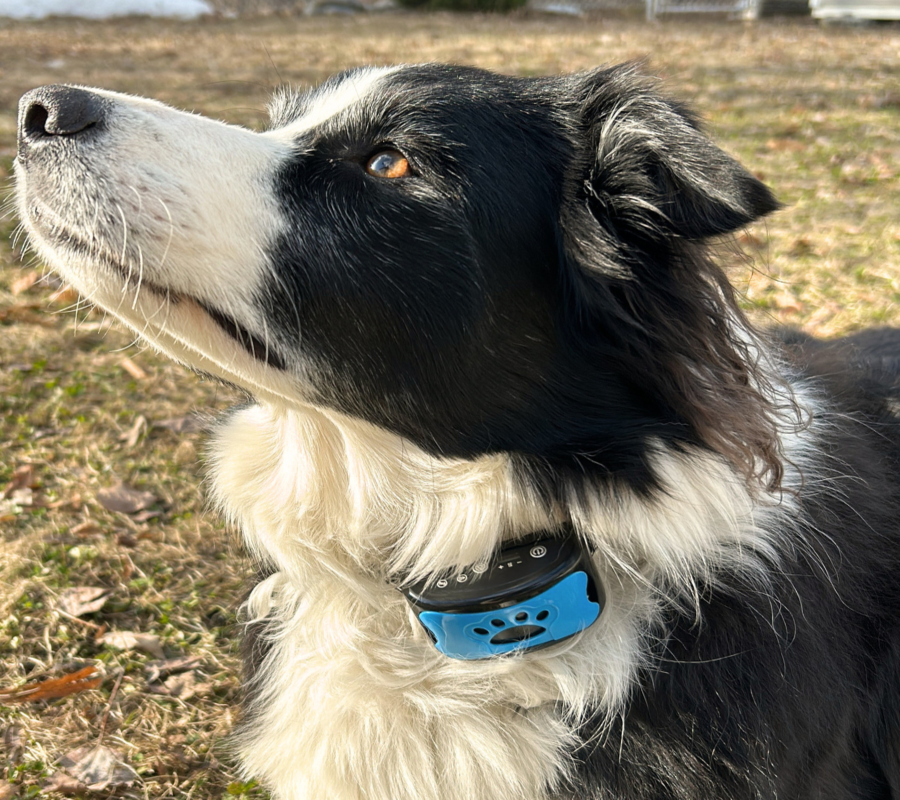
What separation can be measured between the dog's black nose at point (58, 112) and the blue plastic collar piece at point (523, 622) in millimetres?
1236

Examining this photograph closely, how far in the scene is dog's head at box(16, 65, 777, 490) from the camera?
69.6 inches

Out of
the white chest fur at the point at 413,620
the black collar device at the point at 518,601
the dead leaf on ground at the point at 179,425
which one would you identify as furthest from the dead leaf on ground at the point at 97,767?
the dead leaf on ground at the point at 179,425

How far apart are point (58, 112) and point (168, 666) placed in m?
1.70

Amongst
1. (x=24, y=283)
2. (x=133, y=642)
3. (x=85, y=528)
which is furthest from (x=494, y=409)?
(x=24, y=283)

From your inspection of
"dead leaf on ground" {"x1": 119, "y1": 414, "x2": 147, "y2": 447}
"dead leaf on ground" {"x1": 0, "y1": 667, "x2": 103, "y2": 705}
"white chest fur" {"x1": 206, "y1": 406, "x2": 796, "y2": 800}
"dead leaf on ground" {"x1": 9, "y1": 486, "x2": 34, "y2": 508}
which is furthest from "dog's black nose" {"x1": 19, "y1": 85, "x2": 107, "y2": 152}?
"dead leaf on ground" {"x1": 119, "y1": 414, "x2": 147, "y2": 447}

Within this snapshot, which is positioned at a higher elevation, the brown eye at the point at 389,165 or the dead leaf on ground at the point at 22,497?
the brown eye at the point at 389,165

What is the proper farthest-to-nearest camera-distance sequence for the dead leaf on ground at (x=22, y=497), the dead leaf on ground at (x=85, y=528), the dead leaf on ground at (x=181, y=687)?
the dead leaf on ground at (x=22, y=497) → the dead leaf on ground at (x=85, y=528) → the dead leaf on ground at (x=181, y=687)

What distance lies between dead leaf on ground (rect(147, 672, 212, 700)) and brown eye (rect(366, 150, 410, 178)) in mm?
1631

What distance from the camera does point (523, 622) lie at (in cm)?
193

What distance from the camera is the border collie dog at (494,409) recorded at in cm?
184

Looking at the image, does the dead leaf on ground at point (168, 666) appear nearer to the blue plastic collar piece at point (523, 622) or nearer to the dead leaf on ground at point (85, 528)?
the dead leaf on ground at point (85, 528)

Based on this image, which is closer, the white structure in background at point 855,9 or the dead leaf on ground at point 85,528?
the dead leaf on ground at point 85,528

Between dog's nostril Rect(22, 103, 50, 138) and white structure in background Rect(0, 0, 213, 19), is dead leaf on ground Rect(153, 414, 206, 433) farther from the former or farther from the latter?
white structure in background Rect(0, 0, 213, 19)

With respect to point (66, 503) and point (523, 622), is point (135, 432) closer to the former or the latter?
point (66, 503)
